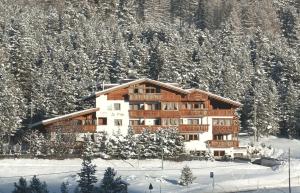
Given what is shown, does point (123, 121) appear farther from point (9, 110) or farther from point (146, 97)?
point (9, 110)

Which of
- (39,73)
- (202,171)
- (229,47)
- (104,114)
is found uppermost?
(229,47)

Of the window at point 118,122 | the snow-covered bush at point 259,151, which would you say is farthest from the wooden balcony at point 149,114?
the snow-covered bush at point 259,151

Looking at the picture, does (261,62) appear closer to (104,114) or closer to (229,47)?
(229,47)

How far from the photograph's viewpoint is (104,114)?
7838 cm

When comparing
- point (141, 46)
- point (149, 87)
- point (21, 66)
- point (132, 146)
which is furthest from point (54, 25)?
point (132, 146)

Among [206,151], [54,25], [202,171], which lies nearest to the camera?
[202,171]

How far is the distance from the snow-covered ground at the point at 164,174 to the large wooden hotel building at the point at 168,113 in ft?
28.9

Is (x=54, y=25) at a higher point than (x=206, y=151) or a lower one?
higher

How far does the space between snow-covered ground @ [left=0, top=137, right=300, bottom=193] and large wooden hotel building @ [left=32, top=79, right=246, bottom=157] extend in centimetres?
882

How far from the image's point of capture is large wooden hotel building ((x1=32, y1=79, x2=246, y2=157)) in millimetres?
78000

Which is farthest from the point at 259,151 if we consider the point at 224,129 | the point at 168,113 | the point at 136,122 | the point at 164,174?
the point at 164,174

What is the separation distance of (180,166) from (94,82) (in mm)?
31522

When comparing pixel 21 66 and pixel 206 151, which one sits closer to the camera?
pixel 206 151

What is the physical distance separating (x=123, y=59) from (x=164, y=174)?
41.3 metres
